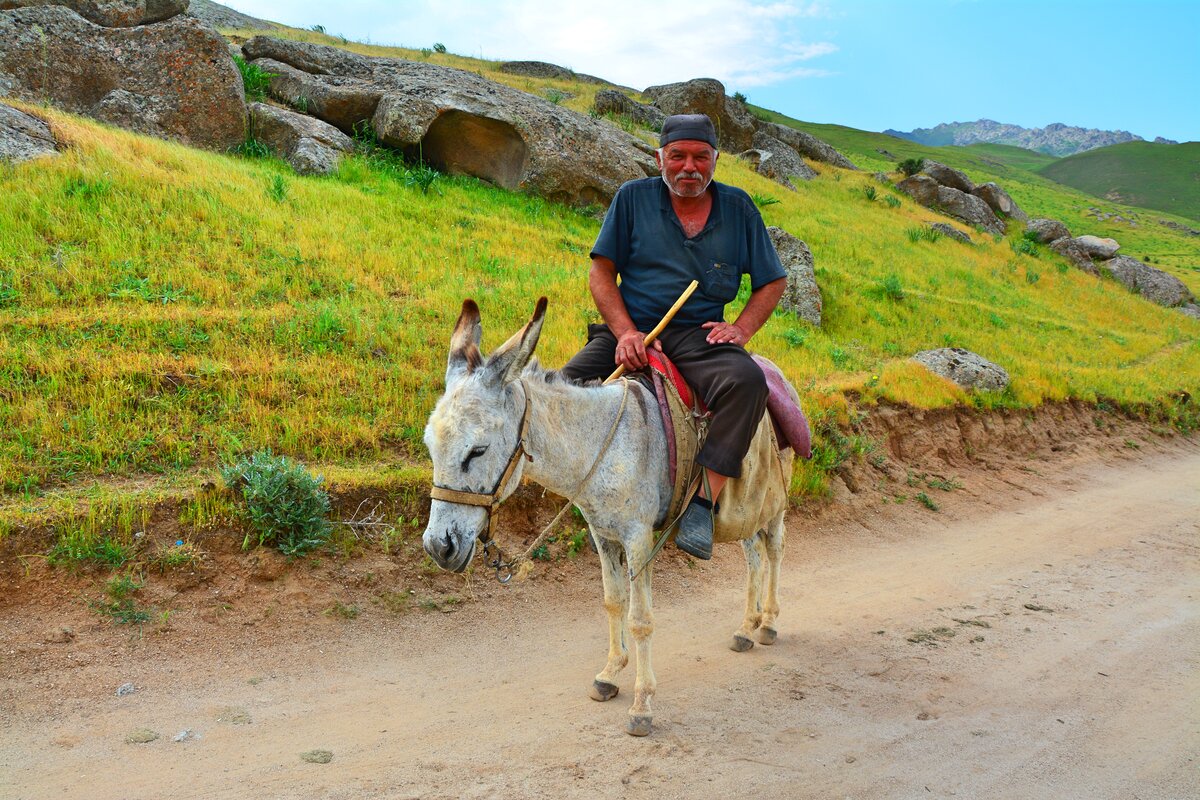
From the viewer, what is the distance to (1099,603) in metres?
6.43

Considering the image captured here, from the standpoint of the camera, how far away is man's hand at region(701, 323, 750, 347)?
443 centimetres

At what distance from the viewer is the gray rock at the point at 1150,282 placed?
28.4 meters

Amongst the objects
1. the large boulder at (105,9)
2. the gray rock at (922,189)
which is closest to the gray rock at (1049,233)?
the gray rock at (922,189)

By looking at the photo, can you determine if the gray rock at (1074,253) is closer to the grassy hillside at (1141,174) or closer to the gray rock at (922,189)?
the gray rock at (922,189)

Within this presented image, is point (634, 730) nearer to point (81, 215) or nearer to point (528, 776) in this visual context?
point (528, 776)

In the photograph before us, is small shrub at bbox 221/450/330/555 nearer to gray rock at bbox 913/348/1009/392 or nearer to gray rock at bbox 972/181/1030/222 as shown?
gray rock at bbox 913/348/1009/392

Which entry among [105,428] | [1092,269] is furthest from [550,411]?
[1092,269]

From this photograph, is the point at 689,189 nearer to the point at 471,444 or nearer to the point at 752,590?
the point at 471,444

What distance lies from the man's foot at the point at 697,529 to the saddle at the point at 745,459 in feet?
0.24

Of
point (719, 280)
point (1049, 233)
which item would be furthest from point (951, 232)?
point (719, 280)

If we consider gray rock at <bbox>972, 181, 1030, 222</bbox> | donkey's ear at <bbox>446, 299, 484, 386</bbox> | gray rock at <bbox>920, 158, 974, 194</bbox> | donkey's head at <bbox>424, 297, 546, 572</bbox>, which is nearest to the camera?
donkey's head at <bbox>424, 297, 546, 572</bbox>

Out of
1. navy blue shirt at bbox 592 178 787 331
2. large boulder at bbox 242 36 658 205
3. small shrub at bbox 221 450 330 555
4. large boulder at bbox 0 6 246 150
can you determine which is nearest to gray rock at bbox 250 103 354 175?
large boulder at bbox 0 6 246 150

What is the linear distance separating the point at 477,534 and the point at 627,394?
1.24 m

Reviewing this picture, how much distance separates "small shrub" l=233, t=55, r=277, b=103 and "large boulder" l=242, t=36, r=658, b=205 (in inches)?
7.8
